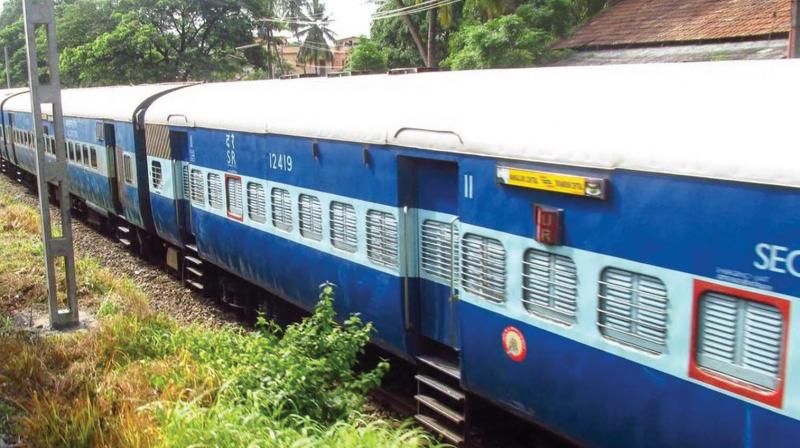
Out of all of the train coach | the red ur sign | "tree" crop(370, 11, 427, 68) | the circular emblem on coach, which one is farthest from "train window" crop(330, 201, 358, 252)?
"tree" crop(370, 11, 427, 68)

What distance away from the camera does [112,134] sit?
15.1 meters

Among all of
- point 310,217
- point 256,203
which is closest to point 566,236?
point 310,217

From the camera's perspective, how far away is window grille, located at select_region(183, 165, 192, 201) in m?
11.9

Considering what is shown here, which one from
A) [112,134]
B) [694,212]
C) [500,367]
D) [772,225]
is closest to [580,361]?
[500,367]

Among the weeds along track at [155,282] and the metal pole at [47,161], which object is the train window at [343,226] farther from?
the weeds along track at [155,282]

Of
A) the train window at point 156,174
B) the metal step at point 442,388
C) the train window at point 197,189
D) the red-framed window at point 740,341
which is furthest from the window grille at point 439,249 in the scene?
the train window at point 156,174

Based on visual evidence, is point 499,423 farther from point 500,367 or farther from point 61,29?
point 61,29

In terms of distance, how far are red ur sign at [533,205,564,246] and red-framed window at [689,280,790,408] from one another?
1068 millimetres

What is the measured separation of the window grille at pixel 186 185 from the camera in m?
11.9

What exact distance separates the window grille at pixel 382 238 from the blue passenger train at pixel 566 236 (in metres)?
0.02

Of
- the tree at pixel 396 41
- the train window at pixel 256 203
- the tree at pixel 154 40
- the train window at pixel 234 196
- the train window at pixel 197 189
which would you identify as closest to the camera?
the train window at pixel 256 203

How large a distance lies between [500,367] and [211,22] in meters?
46.7

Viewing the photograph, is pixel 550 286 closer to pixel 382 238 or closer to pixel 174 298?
pixel 382 238

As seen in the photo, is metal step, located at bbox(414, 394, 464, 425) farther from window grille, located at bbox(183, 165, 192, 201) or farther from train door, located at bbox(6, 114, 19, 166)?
train door, located at bbox(6, 114, 19, 166)
